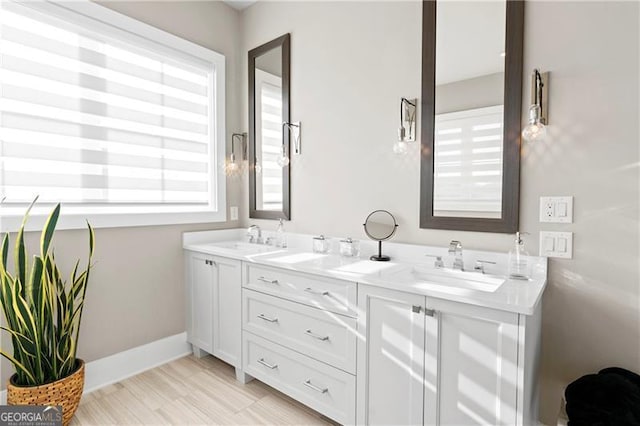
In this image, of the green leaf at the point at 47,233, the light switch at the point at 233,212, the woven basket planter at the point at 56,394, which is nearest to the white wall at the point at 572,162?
the light switch at the point at 233,212

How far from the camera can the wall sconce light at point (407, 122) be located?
194 cm

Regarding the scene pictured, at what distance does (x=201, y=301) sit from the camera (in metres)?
2.47

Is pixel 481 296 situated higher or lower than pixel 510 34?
lower

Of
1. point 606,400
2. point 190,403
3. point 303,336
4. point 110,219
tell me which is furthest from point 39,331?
point 606,400

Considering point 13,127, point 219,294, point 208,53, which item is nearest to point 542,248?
point 219,294

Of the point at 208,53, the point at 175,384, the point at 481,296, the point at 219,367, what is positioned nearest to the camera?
the point at 481,296

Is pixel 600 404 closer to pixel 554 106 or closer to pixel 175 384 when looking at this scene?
pixel 554 106

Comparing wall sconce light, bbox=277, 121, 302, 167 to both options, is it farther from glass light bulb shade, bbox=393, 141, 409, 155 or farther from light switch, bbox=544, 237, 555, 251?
light switch, bbox=544, 237, 555, 251

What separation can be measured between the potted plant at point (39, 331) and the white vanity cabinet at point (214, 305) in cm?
77

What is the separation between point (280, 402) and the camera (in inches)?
78.7

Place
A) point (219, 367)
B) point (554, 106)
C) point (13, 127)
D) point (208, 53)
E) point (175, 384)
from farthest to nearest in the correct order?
point (208, 53) < point (219, 367) < point (175, 384) < point (13, 127) < point (554, 106)

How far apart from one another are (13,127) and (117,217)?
71 centimetres

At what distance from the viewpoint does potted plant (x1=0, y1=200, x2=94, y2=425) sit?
1.63 metres

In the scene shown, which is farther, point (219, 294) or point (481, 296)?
point (219, 294)
